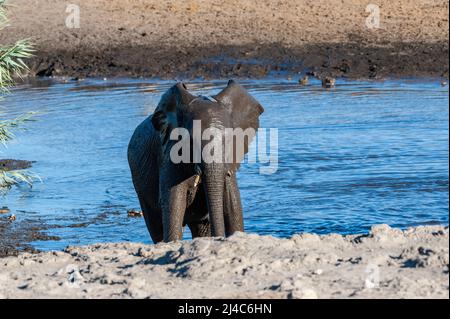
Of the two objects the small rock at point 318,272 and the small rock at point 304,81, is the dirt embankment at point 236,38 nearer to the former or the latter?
the small rock at point 304,81

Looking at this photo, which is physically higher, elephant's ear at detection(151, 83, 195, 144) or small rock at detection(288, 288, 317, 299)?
elephant's ear at detection(151, 83, 195, 144)

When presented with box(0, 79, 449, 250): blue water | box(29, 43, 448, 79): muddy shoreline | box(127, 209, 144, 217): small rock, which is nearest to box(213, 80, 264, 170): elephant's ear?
box(0, 79, 449, 250): blue water

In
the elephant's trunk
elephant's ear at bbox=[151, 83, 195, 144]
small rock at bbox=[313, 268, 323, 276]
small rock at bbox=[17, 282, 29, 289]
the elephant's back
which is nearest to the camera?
small rock at bbox=[313, 268, 323, 276]

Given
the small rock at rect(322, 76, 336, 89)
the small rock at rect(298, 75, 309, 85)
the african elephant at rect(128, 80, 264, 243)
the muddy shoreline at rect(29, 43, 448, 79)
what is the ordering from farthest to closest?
the muddy shoreline at rect(29, 43, 448, 79) < the small rock at rect(298, 75, 309, 85) < the small rock at rect(322, 76, 336, 89) < the african elephant at rect(128, 80, 264, 243)

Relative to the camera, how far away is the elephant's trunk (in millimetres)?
8555

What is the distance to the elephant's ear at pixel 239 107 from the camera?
29.9ft

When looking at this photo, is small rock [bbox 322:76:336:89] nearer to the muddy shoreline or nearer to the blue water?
the blue water

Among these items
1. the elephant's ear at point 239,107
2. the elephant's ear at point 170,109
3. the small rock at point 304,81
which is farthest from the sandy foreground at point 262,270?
the small rock at point 304,81

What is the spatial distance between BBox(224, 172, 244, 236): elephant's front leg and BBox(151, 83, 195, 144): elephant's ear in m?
0.69

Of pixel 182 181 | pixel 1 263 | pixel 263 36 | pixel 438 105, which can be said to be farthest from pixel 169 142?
pixel 263 36

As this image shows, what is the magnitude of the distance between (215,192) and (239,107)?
1001 millimetres

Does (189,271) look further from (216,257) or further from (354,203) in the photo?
(354,203)

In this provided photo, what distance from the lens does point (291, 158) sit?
14586 mm
